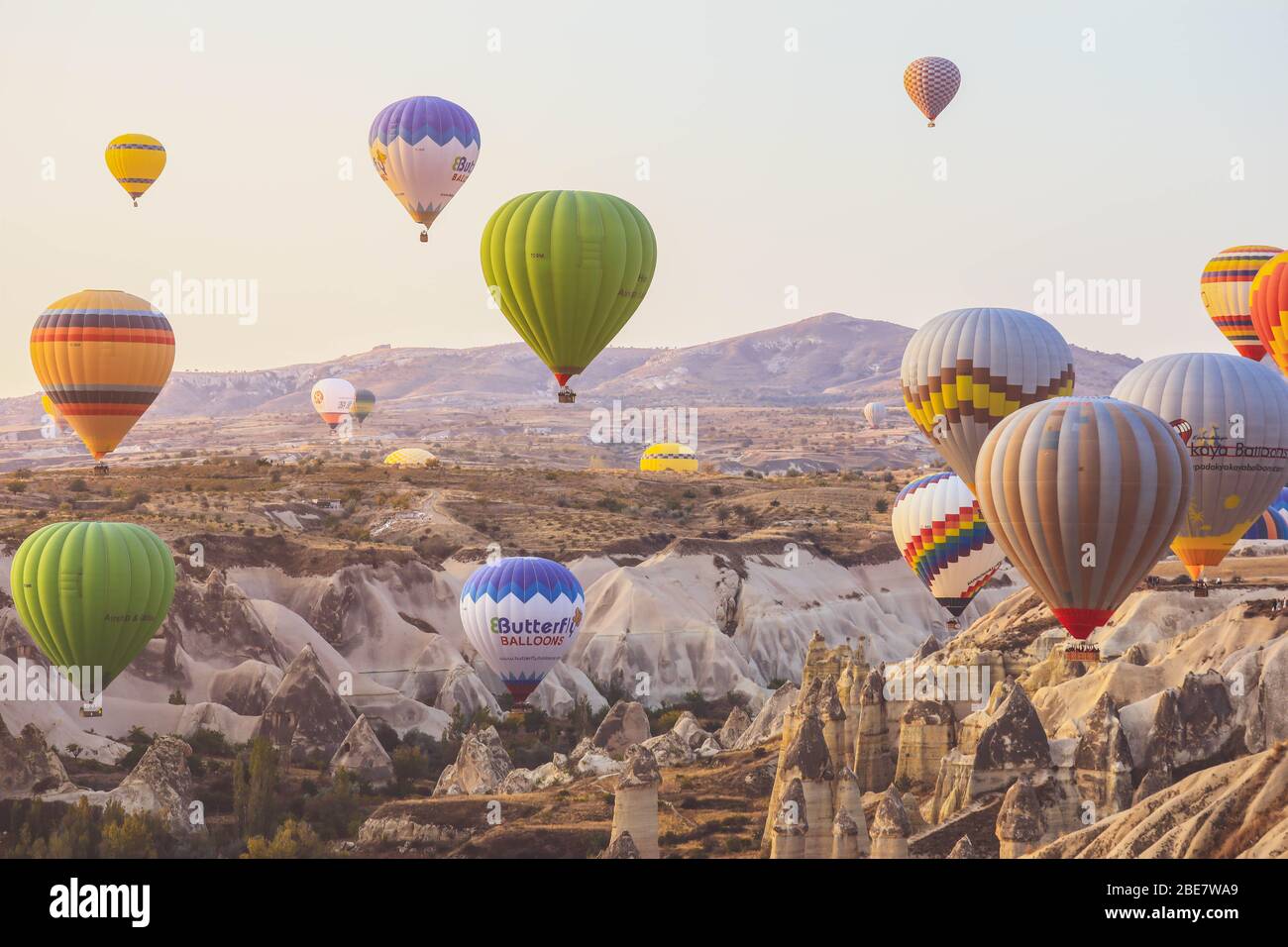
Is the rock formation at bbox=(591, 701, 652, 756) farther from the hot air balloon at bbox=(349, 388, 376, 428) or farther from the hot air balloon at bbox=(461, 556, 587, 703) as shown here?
the hot air balloon at bbox=(349, 388, 376, 428)

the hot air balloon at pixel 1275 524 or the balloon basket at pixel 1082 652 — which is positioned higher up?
the hot air balloon at pixel 1275 524

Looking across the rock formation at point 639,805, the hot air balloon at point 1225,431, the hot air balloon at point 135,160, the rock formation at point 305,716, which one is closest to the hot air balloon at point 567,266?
the rock formation at point 639,805

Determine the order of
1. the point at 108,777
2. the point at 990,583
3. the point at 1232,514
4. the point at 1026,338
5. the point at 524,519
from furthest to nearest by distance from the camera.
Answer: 1. the point at 524,519
2. the point at 990,583
3. the point at 108,777
4. the point at 1026,338
5. the point at 1232,514

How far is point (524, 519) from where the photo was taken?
4050 inches

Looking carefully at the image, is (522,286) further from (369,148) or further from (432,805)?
(369,148)

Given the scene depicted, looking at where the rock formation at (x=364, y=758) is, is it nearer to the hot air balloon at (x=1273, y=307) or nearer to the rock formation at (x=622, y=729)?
the rock formation at (x=622, y=729)

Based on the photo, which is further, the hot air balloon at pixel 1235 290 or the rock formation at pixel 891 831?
the hot air balloon at pixel 1235 290

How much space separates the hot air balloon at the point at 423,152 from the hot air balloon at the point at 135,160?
25.2 m

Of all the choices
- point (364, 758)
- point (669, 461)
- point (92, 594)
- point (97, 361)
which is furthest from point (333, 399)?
point (92, 594)

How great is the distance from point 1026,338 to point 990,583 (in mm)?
40342

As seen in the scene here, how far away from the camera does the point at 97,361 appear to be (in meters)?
66.5

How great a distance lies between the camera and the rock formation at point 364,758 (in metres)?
62.1

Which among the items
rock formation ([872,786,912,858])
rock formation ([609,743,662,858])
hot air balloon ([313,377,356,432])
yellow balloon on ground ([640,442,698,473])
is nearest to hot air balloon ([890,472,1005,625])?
rock formation ([609,743,662,858])
